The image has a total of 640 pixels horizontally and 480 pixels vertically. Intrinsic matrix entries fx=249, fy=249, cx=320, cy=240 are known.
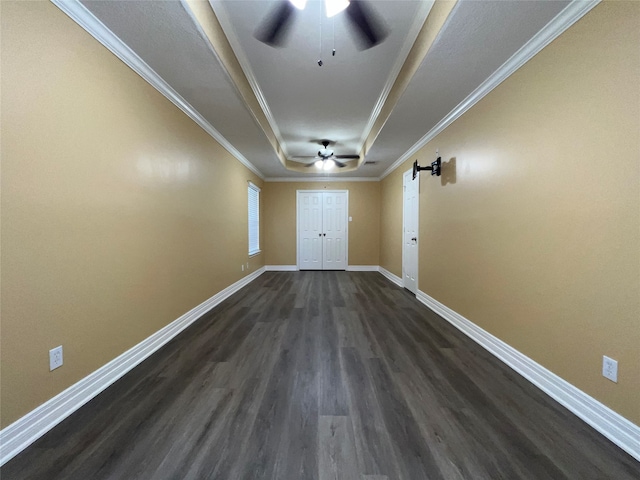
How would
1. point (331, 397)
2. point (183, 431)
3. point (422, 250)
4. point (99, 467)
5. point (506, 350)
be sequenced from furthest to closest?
1. point (422, 250)
2. point (506, 350)
3. point (331, 397)
4. point (183, 431)
5. point (99, 467)

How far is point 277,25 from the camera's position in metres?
1.57

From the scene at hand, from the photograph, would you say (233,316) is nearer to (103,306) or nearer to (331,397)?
(103,306)

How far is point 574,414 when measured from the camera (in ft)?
4.80

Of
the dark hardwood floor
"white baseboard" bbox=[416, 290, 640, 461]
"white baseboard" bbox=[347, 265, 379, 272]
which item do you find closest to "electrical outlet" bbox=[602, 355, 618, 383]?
"white baseboard" bbox=[416, 290, 640, 461]

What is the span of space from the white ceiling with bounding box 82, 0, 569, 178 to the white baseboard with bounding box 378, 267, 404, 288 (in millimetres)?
2575

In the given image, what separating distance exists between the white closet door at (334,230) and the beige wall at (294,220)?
180 mm

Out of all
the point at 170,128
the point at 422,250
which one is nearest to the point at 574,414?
the point at 422,250

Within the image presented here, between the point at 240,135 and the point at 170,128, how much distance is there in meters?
1.17

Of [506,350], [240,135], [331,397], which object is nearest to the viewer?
[331,397]

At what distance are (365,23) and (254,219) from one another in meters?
4.63

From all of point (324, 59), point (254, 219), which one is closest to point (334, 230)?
point (254, 219)

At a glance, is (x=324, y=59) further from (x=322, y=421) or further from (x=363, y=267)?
(x=363, y=267)

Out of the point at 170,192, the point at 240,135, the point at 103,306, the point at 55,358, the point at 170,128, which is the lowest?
the point at 55,358

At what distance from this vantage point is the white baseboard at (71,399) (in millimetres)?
1188
